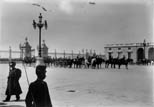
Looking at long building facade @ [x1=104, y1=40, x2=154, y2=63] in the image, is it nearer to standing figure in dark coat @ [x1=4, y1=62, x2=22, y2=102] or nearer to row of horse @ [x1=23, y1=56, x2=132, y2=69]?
row of horse @ [x1=23, y1=56, x2=132, y2=69]

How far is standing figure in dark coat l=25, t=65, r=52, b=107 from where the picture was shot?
469 centimetres

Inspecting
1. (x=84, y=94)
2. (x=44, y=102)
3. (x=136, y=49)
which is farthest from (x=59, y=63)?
(x=136, y=49)

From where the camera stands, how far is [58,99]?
855 cm

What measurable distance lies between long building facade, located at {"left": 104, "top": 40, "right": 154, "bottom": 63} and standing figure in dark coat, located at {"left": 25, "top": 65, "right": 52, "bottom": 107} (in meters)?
59.3

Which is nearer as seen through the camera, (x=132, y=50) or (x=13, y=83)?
(x=13, y=83)

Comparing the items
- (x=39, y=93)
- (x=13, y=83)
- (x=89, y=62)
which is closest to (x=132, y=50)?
(x=89, y=62)

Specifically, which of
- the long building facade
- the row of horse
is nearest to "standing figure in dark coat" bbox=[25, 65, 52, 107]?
the row of horse

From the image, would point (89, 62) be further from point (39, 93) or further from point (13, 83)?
point (39, 93)

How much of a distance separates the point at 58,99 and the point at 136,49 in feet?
196

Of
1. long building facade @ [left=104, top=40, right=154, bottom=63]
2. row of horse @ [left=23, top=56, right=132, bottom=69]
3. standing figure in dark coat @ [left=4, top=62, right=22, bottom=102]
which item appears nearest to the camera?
standing figure in dark coat @ [left=4, top=62, right=22, bottom=102]

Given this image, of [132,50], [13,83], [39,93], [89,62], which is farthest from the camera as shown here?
[132,50]

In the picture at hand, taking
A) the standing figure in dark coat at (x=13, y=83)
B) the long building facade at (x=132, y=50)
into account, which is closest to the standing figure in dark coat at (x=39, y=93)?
the standing figure in dark coat at (x=13, y=83)

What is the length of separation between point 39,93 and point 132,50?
210 feet

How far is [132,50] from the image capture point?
220 ft
